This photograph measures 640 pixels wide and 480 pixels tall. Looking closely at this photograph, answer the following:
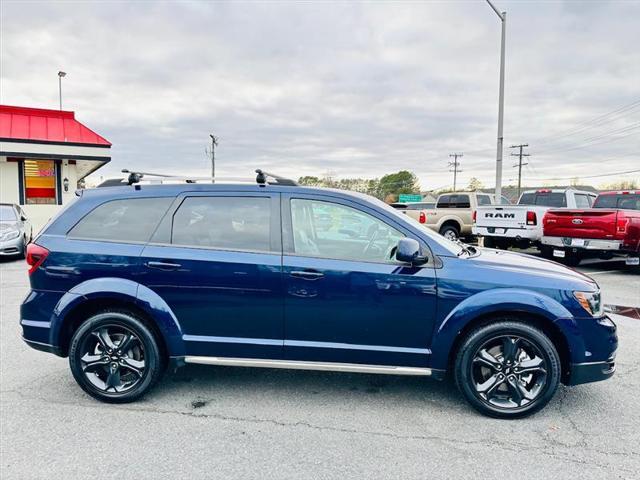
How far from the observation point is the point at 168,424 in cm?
323

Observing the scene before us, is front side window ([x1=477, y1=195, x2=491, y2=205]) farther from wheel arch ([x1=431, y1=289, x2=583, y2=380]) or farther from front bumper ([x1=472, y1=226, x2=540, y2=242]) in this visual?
wheel arch ([x1=431, y1=289, x2=583, y2=380])

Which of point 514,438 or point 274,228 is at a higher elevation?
point 274,228

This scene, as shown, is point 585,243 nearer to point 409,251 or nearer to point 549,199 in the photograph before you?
point 549,199

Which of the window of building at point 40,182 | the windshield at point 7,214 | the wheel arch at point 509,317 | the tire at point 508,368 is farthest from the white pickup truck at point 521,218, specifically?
the window of building at point 40,182

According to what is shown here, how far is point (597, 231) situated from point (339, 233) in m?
8.08

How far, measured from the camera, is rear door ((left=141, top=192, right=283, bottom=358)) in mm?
3441

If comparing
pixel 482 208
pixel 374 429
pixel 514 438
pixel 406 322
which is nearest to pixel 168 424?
pixel 374 429

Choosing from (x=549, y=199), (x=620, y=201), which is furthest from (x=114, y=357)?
(x=549, y=199)

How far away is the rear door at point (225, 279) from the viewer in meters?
3.44

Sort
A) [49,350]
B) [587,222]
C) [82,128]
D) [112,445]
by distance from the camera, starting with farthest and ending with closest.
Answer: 1. [82,128]
2. [587,222]
3. [49,350]
4. [112,445]

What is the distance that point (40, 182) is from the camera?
18922mm

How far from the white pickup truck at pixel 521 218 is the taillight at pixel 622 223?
Answer: 2057mm

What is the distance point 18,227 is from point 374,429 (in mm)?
12294

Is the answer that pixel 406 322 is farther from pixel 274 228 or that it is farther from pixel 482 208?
pixel 482 208
